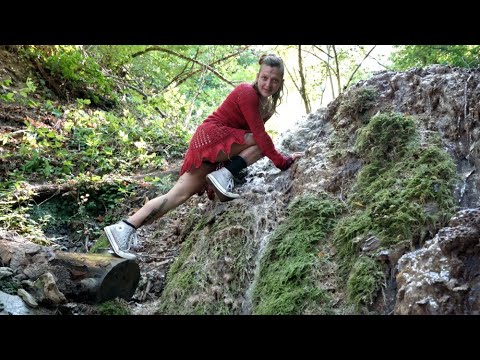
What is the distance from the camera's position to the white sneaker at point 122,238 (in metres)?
3.39

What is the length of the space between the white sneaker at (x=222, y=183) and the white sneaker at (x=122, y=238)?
31.4 inches

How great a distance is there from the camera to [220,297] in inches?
124

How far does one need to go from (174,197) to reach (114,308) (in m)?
1.10

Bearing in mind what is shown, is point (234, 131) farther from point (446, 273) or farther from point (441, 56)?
point (441, 56)

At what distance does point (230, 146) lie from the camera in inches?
154

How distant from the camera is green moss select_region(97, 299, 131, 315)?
3211mm

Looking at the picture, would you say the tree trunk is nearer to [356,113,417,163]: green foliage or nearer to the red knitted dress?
the red knitted dress

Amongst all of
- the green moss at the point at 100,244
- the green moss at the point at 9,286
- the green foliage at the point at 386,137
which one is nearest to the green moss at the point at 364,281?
the green foliage at the point at 386,137

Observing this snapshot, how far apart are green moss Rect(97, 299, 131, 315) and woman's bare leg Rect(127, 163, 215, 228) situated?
→ 0.66 m

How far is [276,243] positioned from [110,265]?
126 centimetres

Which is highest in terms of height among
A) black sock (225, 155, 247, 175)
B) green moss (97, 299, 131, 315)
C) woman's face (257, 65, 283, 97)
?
woman's face (257, 65, 283, 97)

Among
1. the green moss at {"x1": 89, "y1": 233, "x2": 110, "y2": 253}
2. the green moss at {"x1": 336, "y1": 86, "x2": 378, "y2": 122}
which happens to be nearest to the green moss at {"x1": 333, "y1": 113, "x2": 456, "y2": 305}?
the green moss at {"x1": 336, "y1": 86, "x2": 378, "y2": 122}

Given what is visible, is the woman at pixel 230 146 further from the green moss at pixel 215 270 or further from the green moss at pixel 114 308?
the green moss at pixel 114 308
